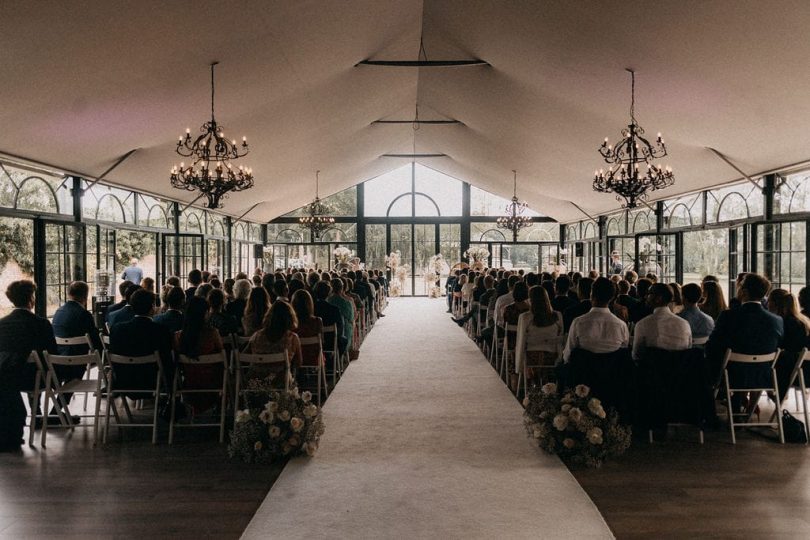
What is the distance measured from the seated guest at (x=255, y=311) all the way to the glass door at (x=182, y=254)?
786 centimetres

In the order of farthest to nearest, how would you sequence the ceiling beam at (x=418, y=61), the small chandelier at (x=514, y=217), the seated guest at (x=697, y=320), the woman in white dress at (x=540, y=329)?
the small chandelier at (x=514, y=217) < the ceiling beam at (x=418, y=61) < the woman in white dress at (x=540, y=329) < the seated guest at (x=697, y=320)

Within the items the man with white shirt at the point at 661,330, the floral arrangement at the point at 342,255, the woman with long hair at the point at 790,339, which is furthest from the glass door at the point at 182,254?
the woman with long hair at the point at 790,339

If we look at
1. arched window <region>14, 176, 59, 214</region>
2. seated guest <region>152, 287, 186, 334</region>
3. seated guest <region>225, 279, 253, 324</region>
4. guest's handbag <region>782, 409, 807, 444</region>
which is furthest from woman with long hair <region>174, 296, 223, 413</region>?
arched window <region>14, 176, 59, 214</region>

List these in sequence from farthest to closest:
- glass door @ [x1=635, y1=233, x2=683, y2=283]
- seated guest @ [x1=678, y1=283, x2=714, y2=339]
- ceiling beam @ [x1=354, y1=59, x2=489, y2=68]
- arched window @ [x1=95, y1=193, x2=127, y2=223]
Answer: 1. glass door @ [x1=635, y1=233, x2=683, y2=283]
2. arched window @ [x1=95, y1=193, x2=127, y2=223]
3. ceiling beam @ [x1=354, y1=59, x2=489, y2=68]
4. seated guest @ [x1=678, y1=283, x2=714, y2=339]

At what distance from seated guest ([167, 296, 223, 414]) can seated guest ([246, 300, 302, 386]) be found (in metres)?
0.29

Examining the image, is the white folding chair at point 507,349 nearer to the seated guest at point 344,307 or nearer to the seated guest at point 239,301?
the seated guest at point 344,307

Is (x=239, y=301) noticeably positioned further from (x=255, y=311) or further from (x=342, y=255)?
(x=342, y=255)

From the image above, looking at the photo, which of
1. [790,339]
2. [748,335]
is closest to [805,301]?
[790,339]

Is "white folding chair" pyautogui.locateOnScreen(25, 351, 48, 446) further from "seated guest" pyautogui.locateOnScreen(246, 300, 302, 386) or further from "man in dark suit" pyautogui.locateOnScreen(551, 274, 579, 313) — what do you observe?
"man in dark suit" pyautogui.locateOnScreen(551, 274, 579, 313)

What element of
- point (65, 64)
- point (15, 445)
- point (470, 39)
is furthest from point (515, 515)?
point (470, 39)

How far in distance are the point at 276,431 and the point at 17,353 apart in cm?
209

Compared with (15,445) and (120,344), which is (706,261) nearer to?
(120,344)

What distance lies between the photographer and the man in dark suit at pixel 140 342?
4.94 meters

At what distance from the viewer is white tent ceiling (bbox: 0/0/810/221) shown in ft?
17.9
